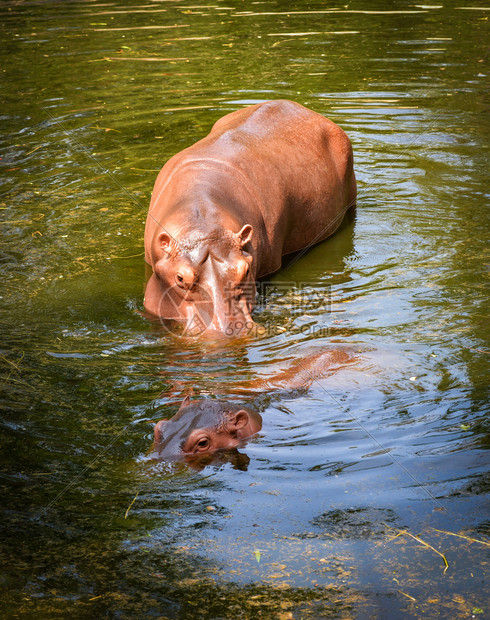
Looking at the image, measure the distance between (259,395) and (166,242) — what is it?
4.66 ft

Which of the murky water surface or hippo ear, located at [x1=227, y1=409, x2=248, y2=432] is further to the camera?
hippo ear, located at [x1=227, y1=409, x2=248, y2=432]

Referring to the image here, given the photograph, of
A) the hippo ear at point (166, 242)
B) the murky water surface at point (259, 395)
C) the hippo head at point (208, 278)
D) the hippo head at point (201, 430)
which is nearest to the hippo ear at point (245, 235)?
the hippo head at point (208, 278)

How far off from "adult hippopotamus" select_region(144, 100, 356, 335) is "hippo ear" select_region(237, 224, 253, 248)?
0.03ft

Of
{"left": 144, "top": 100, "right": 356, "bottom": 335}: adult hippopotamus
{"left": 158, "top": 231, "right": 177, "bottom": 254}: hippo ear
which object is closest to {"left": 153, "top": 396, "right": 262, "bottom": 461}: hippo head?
{"left": 144, "top": 100, "right": 356, "bottom": 335}: adult hippopotamus

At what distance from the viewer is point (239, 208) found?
628 cm

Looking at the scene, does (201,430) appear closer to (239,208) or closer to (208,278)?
(208,278)

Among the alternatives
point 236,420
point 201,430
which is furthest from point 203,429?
point 236,420

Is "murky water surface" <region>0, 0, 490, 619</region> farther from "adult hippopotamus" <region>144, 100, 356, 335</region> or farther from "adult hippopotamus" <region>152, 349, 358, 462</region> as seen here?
"adult hippopotamus" <region>144, 100, 356, 335</region>

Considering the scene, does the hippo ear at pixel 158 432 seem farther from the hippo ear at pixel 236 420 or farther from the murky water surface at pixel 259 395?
the hippo ear at pixel 236 420

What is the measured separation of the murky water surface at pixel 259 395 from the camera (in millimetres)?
3264

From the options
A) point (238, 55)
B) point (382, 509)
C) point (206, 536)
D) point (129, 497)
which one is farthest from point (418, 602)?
point (238, 55)

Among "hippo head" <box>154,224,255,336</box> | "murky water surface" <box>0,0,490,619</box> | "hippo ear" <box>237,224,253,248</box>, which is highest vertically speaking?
"hippo ear" <box>237,224,253,248</box>

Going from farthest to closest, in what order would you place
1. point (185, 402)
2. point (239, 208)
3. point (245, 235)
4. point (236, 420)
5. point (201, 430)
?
point (239, 208), point (245, 235), point (185, 402), point (236, 420), point (201, 430)

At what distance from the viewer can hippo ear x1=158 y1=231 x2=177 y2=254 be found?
5.61 metres
